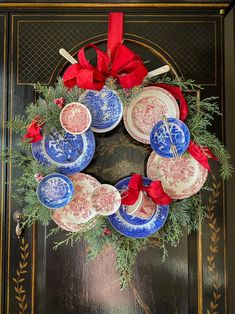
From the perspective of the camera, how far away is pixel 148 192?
3.87ft

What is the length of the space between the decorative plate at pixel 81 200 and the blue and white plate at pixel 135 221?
0.23ft

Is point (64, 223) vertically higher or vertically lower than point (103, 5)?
lower

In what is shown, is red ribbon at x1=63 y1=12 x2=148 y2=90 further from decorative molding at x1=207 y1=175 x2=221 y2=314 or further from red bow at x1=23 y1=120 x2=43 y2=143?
decorative molding at x1=207 y1=175 x2=221 y2=314

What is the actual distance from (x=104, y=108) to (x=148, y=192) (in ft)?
0.96

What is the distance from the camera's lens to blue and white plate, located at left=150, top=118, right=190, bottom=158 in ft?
3.97

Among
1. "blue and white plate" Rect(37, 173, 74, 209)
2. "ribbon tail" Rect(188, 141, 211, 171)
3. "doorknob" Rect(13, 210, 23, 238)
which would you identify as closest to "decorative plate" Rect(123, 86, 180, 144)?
"ribbon tail" Rect(188, 141, 211, 171)

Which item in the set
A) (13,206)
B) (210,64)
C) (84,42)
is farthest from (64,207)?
(210,64)

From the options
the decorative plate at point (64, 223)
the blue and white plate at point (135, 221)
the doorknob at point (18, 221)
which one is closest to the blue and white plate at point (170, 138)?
the blue and white plate at point (135, 221)

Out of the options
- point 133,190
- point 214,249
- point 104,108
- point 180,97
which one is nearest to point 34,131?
point 104,108

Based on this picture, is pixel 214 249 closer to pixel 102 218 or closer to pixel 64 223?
pixel 102 218

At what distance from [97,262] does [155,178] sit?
32 centimetres

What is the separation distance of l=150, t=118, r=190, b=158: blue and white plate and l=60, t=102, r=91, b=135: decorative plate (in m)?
0.21

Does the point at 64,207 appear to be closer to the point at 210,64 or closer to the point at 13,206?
the point at 13,206

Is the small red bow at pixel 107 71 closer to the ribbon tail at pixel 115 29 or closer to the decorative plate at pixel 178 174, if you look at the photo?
the ribbon tail at pixel 115 29
